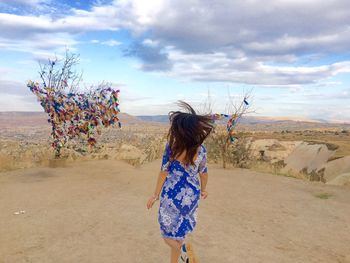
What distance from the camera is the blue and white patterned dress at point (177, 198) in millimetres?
4180

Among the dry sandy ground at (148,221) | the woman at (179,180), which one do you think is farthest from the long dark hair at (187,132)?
the dry sandy ground at (148,221)

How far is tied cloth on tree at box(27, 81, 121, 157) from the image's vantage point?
13.5m

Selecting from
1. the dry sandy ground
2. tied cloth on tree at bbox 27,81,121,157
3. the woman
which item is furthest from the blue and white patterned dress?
tied cloth on tree at bbox 27,81,121,157

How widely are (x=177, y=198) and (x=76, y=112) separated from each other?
10426mm

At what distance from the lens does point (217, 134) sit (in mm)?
16406

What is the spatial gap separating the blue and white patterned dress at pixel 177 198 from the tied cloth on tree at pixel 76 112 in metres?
10.1

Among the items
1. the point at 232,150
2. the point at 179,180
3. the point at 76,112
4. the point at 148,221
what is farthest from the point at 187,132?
the point at 232,150

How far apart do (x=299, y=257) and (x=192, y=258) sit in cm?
198

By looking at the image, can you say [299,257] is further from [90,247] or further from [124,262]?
[90,247]

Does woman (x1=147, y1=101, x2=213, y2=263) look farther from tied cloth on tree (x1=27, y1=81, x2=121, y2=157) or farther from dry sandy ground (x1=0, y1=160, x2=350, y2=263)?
tied cloth on tree (x1=27, y1=81, x2=121, y2=157)

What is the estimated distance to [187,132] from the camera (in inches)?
159

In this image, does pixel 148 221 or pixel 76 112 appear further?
pixel 76 112

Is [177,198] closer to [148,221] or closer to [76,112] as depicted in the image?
[148,221]

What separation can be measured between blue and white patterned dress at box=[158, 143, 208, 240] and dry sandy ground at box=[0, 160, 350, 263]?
134 cm
